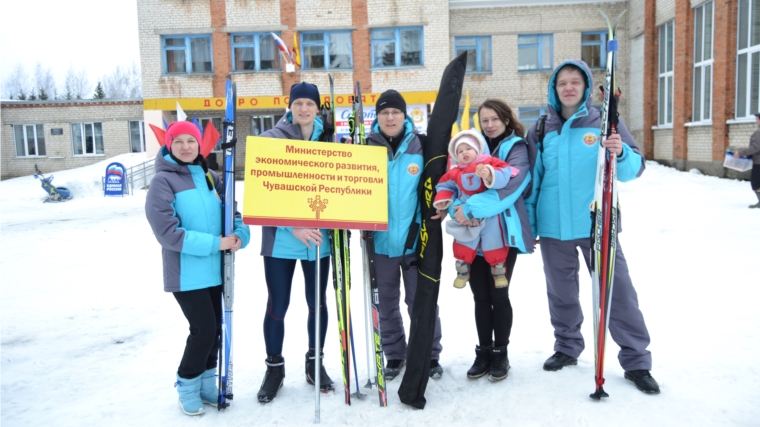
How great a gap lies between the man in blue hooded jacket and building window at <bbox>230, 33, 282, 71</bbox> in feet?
64.6

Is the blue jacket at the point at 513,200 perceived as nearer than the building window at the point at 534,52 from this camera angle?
Yes

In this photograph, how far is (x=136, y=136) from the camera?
26594 millimetres

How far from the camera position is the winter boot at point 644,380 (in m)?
3.24

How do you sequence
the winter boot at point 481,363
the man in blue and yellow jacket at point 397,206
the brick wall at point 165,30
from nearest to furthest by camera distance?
1. the man in blue and yellow jacket at point 397,206
2. the winter boot at point 481,363
3. the brick wall at point 165,30

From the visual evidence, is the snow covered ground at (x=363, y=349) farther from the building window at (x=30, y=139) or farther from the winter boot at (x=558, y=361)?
the building window at (x=30, y=139)

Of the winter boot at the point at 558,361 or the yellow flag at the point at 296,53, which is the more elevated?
the yellow flag at the point at 296,53

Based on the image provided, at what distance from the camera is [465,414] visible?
3133 millimetres

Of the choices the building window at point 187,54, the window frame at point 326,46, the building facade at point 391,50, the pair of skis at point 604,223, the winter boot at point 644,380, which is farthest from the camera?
the building window at point 187,54

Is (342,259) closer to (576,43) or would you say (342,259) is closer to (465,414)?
(465,414)

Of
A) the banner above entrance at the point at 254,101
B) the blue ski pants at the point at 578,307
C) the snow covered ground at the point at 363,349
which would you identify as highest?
the banner above entrance at the point at 254,101

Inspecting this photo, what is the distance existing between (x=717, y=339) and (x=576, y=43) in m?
20.7

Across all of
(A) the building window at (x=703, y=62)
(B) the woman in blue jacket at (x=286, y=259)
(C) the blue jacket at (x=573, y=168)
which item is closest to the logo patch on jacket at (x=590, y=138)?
(C) the blue jacket at (x=573, y=168)

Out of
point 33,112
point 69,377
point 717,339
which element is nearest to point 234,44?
point 33,112

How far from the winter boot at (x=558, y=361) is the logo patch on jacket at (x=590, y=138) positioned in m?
1.55
